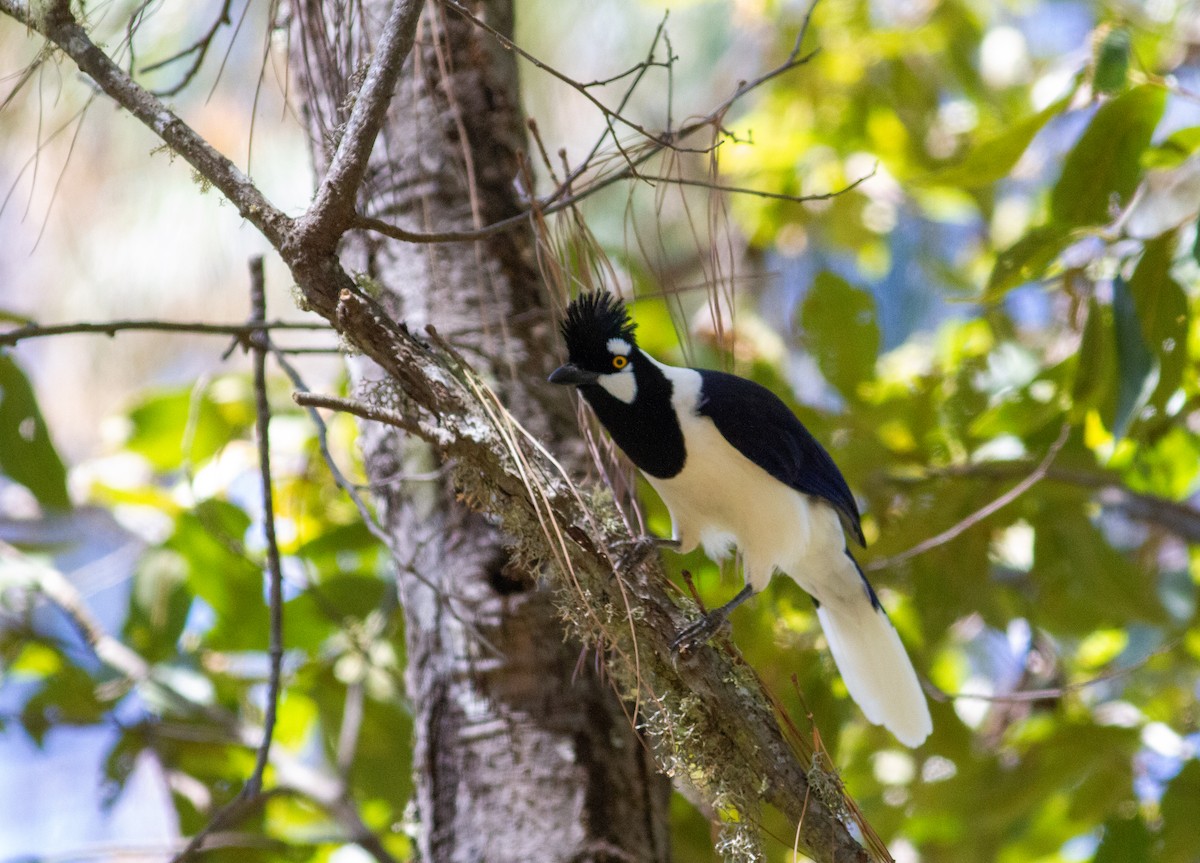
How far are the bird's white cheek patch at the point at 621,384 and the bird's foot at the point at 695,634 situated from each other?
570 mm

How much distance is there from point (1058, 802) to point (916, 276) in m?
4.48

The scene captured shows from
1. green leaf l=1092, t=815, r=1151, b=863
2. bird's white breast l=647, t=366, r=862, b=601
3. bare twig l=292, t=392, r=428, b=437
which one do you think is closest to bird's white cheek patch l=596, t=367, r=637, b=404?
bird's white breast l=647, t=366, r=862, b=601

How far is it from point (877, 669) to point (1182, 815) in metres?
0.85

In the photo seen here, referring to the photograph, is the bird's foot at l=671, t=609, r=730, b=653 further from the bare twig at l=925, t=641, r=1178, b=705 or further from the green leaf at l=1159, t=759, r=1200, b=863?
the green leaf at l=1159, t=759, r=1200, b=863

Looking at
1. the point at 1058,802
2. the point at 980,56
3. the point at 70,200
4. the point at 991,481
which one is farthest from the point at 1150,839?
the point at 70,200

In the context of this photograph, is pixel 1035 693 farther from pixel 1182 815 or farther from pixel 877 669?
pixel 1182 815

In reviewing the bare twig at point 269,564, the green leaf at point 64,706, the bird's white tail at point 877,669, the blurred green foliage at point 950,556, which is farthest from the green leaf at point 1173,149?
the green leaf at point 64,706

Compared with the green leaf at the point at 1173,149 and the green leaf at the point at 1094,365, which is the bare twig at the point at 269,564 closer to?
the green leaf at the point at 1094,365

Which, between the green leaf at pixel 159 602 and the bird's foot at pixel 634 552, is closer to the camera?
the bird's foot at pixel 634 552

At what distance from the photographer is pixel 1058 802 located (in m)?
3.70

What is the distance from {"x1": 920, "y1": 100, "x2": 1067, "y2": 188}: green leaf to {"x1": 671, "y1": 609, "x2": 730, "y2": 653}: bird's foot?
121 cm

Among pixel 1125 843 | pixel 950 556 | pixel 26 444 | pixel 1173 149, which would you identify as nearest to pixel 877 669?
pixel 950 556

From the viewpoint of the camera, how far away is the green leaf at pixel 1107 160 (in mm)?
2486

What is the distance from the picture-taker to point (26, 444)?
2.78m
